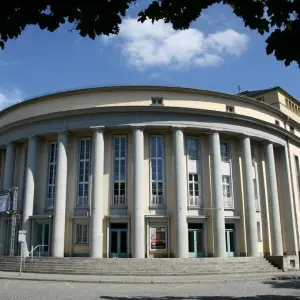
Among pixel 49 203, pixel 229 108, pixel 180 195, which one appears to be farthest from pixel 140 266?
pixel 229 108

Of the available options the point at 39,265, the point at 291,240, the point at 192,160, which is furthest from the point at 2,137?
the point at 291,240

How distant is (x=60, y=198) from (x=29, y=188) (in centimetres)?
287

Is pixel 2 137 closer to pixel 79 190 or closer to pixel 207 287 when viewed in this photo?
pixel 79 190

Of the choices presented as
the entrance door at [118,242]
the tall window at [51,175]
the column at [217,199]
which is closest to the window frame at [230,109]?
the column at [217,199]

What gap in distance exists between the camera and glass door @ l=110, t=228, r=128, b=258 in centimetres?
2609

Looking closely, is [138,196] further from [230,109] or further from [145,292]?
[145,292]

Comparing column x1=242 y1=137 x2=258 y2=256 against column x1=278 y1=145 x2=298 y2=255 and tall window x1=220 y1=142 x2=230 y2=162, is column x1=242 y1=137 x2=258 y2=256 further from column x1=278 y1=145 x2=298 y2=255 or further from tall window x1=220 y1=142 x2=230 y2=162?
column x1=278 y1=145 x2=298 y2=255

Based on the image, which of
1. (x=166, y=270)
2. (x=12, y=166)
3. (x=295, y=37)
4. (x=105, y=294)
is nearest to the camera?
(x=295, y=37)

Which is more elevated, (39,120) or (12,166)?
(39,120)

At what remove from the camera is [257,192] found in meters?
30.2

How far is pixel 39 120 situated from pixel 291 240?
21932 millimetres

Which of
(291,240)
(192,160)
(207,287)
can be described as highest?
(192,160)

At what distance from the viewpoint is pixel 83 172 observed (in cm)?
2750

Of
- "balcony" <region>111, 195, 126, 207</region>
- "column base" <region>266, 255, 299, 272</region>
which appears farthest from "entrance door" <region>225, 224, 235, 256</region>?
"balcony" <region>111, 195, 126, 207</region>
